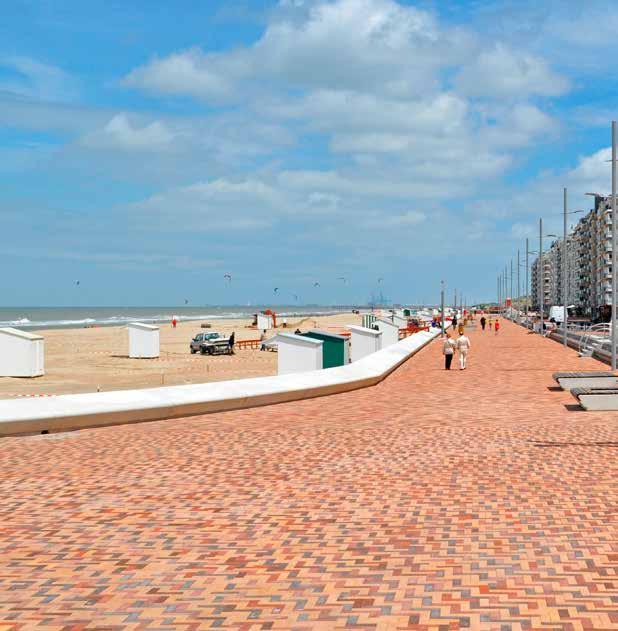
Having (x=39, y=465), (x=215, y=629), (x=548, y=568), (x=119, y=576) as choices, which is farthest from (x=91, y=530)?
(x=548, y=568)

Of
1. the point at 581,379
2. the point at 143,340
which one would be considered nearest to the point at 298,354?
the point at 581,379

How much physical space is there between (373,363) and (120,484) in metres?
13.4

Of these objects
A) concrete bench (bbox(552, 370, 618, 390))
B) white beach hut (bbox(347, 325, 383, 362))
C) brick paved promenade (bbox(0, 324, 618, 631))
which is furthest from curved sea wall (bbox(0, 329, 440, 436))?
white beach hut (bbox(347, 325, 383, 362))

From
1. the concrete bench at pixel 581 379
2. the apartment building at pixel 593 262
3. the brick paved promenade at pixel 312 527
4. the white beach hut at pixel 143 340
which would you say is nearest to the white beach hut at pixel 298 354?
the concrete bench at pixel 581 379

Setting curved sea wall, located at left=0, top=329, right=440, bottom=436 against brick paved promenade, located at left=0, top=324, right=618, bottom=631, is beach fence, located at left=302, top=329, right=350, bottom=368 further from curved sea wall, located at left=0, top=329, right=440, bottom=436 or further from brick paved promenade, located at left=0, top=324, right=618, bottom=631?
brick paved promenade, located at left=0, top=324, right=618, bottom=631

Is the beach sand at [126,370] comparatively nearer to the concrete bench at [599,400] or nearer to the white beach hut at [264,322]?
the concrete bench at [599,400]

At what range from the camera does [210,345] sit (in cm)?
4359

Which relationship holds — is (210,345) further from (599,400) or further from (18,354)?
(599,400)

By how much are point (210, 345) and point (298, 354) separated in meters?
23.7

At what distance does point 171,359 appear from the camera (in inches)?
1564

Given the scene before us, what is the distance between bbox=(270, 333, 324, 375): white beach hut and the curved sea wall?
6.59 feet

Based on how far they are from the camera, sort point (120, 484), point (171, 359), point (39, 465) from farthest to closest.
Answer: point (171, 359) → point (39, 465) → point (120, 484)

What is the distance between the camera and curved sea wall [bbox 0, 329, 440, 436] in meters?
12.1

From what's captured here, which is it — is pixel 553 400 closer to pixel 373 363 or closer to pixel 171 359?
pixel 373 363
